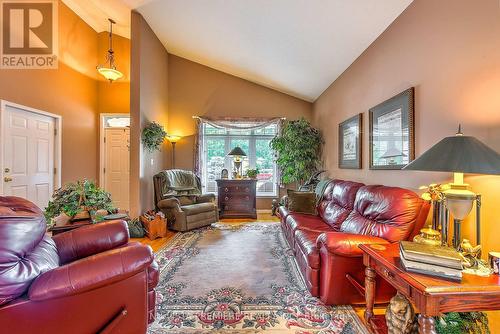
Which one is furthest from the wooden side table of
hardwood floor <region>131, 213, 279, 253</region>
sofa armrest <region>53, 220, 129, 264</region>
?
hardwood floor <region>131, 213, 279, 253</region>

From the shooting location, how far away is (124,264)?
119cm

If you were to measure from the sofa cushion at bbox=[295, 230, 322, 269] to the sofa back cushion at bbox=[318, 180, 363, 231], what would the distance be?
47cm

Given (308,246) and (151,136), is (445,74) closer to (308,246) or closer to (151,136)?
(308,246)

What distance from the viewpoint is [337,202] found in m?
2.96

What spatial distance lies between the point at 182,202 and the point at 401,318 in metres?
3.58

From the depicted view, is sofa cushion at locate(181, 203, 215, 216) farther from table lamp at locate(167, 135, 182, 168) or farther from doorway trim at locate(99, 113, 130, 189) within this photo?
doorway trim at locate(99, 113, 130, 189)

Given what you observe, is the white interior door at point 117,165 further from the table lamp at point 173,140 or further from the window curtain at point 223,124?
the window curtain at point 223,124

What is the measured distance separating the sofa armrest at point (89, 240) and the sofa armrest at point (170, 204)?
84.7 inches

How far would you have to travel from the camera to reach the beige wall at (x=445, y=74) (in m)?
1.42

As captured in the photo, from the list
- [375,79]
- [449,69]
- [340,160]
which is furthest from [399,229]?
[340,160]

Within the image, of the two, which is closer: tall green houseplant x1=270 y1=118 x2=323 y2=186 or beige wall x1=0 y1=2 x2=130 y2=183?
beige wall x1=0 y1=2 x2=130 y2=183

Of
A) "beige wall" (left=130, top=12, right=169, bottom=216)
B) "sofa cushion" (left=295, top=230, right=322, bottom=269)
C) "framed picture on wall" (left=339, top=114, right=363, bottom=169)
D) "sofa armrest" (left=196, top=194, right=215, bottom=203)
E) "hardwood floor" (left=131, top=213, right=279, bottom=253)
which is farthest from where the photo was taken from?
"sofa armrest" (left=196, top=194, right=215, bottom=203)

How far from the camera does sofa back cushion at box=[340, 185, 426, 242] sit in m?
1.80

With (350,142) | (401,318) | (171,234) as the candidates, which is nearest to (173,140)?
(171,234)
